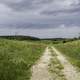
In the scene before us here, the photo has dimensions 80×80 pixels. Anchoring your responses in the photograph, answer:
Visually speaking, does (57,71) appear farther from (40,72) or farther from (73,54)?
(73,54)

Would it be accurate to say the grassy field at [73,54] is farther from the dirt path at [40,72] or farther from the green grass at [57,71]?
the dirt path at [40,72]

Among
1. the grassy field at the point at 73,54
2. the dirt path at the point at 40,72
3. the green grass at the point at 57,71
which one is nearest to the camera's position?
the green grass at the point at 57,71

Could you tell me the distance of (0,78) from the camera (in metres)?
15.1

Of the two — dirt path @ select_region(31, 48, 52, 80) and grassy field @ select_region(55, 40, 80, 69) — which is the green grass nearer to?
dirt path @ select_region(31, 48, 52, 80)

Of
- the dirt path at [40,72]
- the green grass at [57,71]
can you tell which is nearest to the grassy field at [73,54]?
the green grass at [57,71]

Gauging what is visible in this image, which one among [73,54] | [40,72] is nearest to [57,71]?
[40,72]

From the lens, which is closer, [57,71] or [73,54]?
[57,71]

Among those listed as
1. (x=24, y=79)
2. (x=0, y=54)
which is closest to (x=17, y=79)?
(x=24, y=79)

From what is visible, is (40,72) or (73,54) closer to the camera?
(40,72)

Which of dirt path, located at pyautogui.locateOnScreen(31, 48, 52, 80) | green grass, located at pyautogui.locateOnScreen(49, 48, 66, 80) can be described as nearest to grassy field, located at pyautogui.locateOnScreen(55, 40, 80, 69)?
green grass, located at pyautogui.locateOnScreen(49, 48, 66, 80)

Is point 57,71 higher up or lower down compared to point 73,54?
higher up

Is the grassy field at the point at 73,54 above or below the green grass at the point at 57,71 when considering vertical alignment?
below

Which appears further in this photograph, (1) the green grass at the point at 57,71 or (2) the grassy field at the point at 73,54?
(2) the grassy field at the point at 73,54

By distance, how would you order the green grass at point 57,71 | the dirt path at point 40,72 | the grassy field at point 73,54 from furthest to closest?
the grassy field at point 73,54
the dirt path at point 40,72
the green grass at point 57,71
